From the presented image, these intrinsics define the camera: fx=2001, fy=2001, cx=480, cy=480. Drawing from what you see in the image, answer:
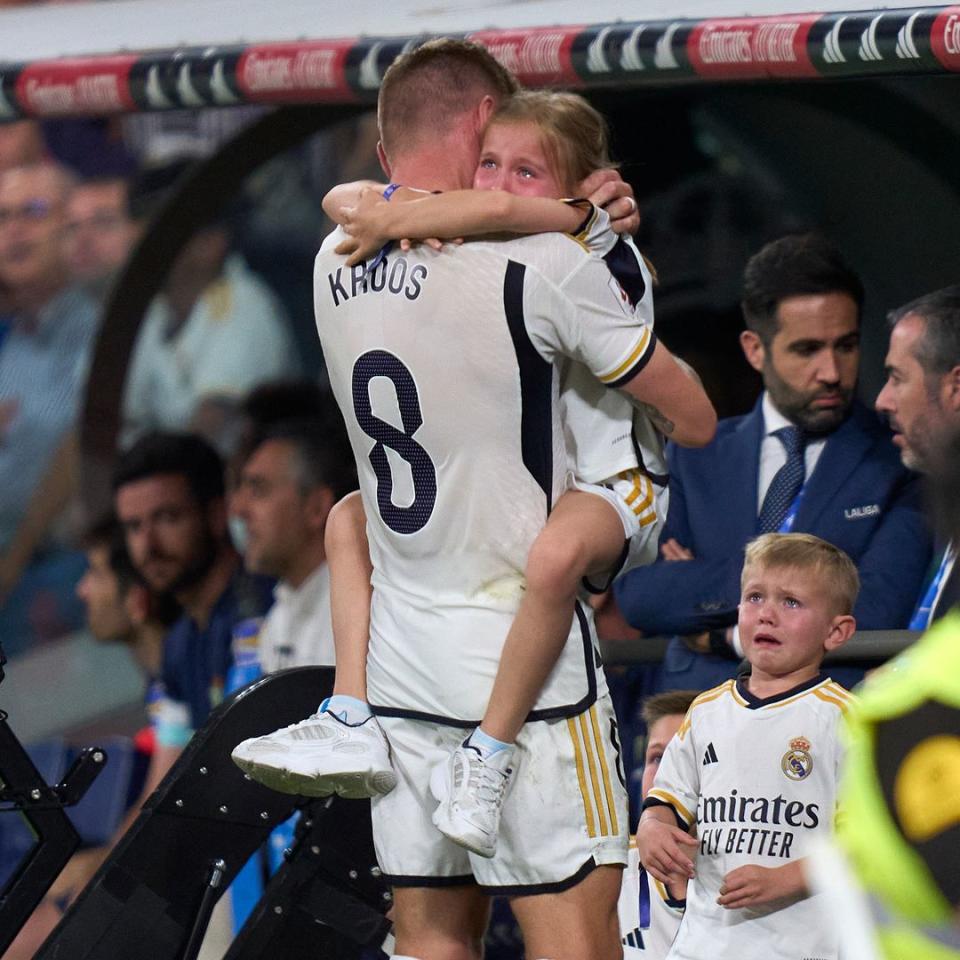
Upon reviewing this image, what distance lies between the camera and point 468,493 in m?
3.12

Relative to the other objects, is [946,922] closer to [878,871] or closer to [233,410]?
[878,871]

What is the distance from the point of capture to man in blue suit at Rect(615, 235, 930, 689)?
4.19m

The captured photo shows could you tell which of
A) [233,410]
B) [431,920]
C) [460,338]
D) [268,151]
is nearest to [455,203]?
[460,338]

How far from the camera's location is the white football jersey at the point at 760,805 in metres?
3.46

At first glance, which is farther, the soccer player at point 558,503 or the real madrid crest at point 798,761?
the real madrid crest at point 798,761

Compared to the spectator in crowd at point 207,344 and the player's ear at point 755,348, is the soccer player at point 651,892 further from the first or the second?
the spectator in crowd at point 207,344

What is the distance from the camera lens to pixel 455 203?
3057 mm

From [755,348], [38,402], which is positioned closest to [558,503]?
[755,348]

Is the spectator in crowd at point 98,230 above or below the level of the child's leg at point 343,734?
above

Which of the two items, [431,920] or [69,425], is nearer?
[431,920]

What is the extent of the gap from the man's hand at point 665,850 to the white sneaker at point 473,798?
555mm

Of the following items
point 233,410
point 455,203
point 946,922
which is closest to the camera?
point 946,922

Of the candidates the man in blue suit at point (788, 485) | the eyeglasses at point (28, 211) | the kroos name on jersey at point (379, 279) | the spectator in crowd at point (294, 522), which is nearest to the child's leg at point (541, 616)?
the kroos name on jersey at point (379, 279)

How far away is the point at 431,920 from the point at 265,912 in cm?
99
